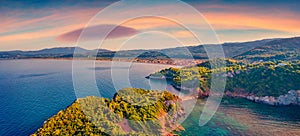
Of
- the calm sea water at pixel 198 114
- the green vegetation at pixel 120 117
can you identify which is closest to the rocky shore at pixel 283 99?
the calm sea water at pixel 198 114

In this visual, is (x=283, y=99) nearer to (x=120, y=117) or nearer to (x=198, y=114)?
(x=198, y=114)

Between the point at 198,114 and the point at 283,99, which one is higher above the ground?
the point at 283,99

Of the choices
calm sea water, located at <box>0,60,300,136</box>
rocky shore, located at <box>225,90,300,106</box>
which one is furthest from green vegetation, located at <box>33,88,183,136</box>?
rocky shore, located at <box>225,90,300,106</box>

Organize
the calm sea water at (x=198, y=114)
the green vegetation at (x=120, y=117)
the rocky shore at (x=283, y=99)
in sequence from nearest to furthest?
the green vegetation at (x=120, y=117) → the calm sea water at (x=198, y=114) → the rocky shore at (x=283, y=99)

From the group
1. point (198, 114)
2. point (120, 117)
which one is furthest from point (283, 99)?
point (120, 117)

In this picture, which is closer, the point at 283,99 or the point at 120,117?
the point at 120,117

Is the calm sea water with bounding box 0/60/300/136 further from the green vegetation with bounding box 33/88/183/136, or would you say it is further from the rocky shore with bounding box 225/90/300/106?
the green vegetation with bounding box 33/88/183/136

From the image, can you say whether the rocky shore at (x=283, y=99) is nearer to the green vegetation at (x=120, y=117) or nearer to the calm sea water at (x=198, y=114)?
the calm sea water at (x=198, y=114)

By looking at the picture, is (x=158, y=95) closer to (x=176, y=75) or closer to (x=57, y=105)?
(x=57, y=105)
